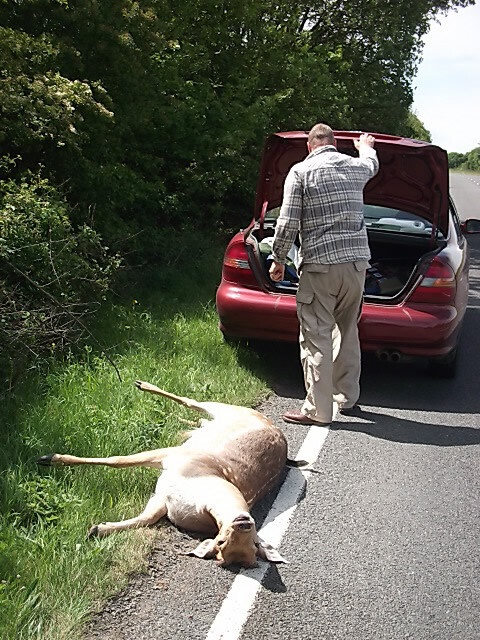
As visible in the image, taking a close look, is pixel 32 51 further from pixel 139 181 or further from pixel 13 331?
pixel 13 331

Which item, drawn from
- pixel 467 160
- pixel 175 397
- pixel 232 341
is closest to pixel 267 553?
pixel 175 397

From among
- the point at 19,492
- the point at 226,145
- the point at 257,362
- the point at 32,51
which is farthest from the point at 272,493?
the point at 226,145

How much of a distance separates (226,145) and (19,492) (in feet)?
28.8

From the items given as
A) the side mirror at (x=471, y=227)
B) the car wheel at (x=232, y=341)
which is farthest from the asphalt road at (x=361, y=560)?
the side mirror at (x=471, y=227)

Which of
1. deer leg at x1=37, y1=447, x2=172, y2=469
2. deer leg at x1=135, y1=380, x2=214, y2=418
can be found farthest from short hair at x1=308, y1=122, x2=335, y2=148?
deer leg at x1=37, y1=447, x2=172, y2=469

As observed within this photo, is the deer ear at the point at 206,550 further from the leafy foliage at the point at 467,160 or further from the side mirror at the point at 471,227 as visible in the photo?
the leafy foliage at the point at 467,160

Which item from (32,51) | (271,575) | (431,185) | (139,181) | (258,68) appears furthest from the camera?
(258,68)

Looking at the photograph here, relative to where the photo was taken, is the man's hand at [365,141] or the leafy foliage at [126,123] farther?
the leafy foliage at [126,123]

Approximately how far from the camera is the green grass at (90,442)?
3.59 m

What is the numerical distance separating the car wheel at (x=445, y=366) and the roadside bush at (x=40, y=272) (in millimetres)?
2992

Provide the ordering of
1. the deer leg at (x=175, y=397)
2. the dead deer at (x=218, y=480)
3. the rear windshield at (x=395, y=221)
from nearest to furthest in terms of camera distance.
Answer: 1. the dead deer at (x=218, y=480)
2. the deer leg at (x=175, y=397)
3. the rear windshield at (x=395, y=221)

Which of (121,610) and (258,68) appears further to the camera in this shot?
(258,68)

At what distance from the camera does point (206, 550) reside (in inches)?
153

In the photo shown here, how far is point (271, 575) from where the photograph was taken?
3.94m
